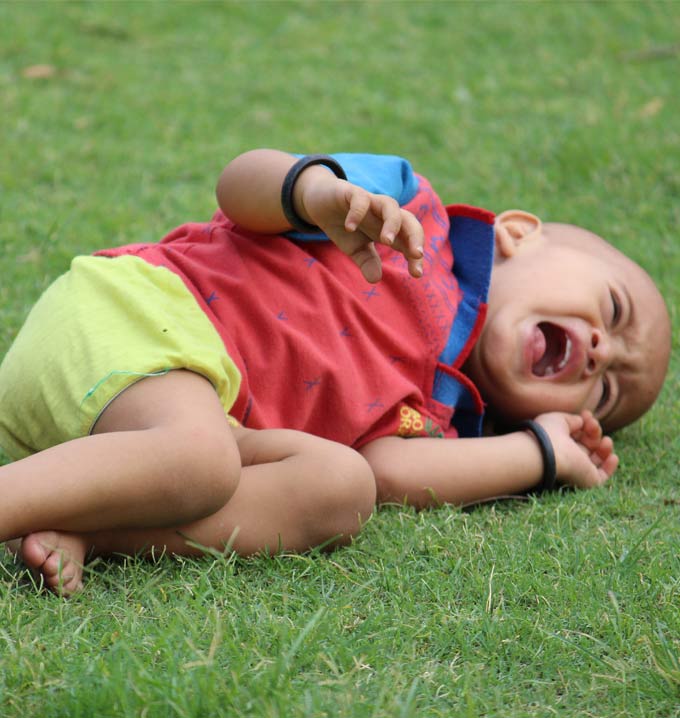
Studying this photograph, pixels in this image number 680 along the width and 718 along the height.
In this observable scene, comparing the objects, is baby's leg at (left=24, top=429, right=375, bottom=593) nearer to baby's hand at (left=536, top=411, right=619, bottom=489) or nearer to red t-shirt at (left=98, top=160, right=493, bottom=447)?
red t-shirt at (left=98, top=160, right=493, bottom=447)

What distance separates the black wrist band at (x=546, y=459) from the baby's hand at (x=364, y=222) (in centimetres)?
71

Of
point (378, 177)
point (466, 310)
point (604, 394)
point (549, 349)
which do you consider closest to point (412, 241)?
point (378, 177)

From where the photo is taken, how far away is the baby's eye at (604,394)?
2.94 metres

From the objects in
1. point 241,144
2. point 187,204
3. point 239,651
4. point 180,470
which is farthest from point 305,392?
point 241,144

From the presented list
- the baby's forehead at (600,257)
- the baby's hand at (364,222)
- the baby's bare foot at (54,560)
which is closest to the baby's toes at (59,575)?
the baby's bare foot at (54,560)

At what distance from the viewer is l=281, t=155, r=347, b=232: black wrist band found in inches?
91.0

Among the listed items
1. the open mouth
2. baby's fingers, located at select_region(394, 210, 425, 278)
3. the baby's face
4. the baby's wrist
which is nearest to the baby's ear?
the baby's face

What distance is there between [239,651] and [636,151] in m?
3.55

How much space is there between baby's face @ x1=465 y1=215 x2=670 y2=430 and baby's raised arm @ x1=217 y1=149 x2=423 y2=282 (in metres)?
0.68

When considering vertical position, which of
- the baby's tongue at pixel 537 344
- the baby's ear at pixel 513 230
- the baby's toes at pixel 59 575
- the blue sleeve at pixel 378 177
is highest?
the blue sleeve at pixel 378 177

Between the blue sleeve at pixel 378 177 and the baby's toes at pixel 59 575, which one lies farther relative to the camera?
the blue sleeve at pixel 378 177

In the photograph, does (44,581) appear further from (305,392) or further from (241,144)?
(241,144)

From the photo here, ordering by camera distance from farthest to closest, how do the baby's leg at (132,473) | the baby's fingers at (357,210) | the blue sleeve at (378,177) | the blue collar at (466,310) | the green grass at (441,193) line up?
the blue collar at (466,310)
the blue sleeve at (378,177)
the baby's fingers at (357,210)
the baby's leg at (132,473)
the green grass at (441,193)

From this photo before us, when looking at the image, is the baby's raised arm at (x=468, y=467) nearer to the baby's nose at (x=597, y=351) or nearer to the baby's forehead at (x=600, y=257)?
the baby's nose at (x=597, y=351)
